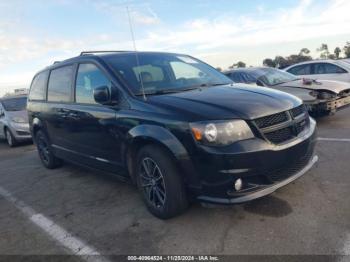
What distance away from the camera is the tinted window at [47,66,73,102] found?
5.07 metres

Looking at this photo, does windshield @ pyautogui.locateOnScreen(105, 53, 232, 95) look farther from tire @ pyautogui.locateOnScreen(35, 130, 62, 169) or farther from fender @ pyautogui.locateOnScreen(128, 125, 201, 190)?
tire @ pyautogui.locateOnScreen(35, 130, 62, 169)

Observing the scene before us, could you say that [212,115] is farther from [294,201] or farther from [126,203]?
[126,203]

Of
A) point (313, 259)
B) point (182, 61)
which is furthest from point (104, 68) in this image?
point (313, 259)

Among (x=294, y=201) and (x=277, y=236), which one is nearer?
(x=277, y=236)

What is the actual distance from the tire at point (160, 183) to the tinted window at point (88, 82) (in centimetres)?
110

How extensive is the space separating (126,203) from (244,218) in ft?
5.00

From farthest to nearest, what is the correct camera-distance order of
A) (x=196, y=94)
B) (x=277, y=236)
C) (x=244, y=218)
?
(x=196, y=94)
(x=244, y=218)
(x=277, y=236)

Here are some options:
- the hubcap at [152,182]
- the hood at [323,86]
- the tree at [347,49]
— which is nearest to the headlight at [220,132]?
the hubcap at [152,182]

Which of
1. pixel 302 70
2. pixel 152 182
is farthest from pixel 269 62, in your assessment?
pixel 152 182

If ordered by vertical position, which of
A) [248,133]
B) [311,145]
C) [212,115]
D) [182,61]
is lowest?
[311,145]

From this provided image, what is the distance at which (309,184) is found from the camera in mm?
4172

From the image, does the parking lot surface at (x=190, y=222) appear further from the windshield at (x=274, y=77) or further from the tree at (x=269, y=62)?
the tree at (x=269, y=62)

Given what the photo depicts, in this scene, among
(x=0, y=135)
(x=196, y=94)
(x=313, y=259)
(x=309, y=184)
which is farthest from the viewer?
(x=0, y=135)

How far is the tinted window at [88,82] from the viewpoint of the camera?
4.27 metres
